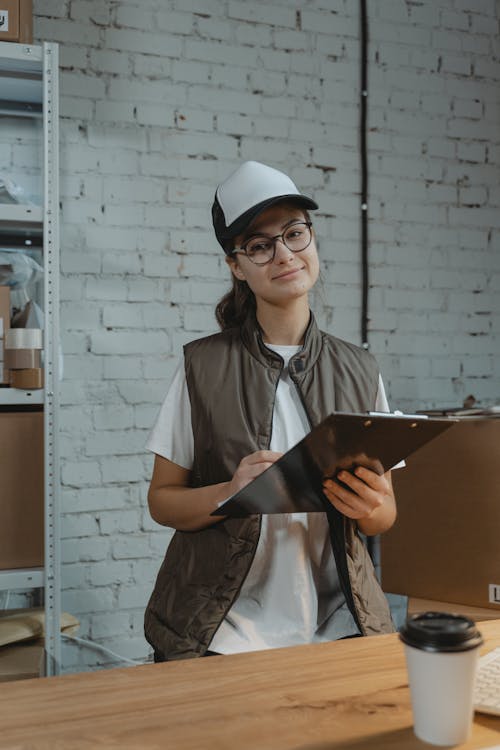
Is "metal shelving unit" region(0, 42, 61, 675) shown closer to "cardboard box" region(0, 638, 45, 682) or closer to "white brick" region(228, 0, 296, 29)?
"cardboard box" region(0, 638, 45, 682)

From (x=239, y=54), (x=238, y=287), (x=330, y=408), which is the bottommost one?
(x=330, y=408)

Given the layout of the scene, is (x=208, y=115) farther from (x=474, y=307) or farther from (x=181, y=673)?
(x=181, y=673)

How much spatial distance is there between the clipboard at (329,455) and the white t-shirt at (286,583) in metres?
0.16

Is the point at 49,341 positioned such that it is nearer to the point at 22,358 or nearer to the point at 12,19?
the point at 22,358

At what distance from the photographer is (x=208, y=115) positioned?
8.59 feet

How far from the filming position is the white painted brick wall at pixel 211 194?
2.48m

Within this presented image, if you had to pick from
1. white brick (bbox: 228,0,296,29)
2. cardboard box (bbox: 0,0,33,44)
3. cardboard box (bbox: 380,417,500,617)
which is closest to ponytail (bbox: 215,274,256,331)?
cardboard box (bbox: 380,417,500,617)

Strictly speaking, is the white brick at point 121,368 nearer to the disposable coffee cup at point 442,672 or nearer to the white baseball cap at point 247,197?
the white baseball cap at point 247,197

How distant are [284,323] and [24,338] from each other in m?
0.71

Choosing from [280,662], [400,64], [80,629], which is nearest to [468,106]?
[400,64]

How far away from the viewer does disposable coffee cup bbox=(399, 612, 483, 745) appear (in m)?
0.72

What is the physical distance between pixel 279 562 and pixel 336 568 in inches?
4.5

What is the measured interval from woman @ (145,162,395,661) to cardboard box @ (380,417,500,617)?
0.47 m

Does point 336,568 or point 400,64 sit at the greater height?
point 400,64
